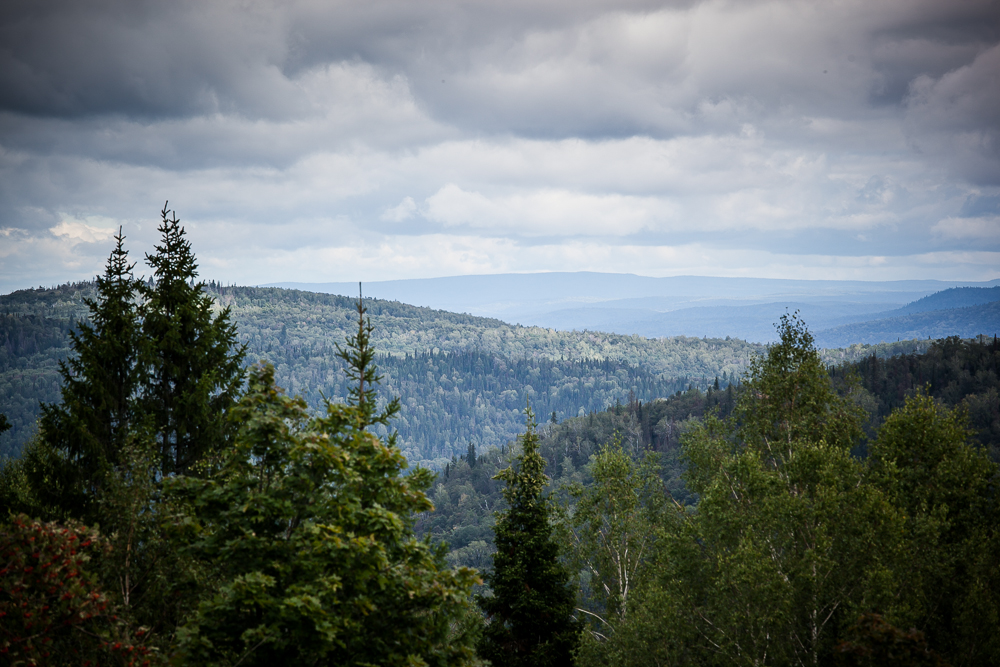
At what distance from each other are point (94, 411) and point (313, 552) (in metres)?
11.7

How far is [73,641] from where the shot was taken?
441 inches

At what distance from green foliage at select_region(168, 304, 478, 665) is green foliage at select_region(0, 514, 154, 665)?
1.19 m

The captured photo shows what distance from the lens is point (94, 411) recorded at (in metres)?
18.7

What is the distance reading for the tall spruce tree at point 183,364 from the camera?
64.4 ft

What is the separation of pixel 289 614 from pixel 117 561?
5052 mm

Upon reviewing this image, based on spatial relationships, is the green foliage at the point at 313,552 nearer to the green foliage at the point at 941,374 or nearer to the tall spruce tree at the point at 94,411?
the tall spruce tree at the point at 94,411

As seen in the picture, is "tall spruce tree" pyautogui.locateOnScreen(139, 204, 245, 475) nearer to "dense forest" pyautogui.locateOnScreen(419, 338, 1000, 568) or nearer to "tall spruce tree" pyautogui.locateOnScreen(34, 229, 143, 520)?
"tall spruce tree" pyautogui.locateOnScreen(34, 229, 143, 520)

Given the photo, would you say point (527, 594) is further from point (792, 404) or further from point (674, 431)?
point (674, 431)

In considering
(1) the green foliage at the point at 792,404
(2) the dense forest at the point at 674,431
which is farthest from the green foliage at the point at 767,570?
(2) the dense forest at the point at 674,431

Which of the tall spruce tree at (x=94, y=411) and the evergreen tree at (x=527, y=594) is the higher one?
the tall spruce tree at (x=94, y=411)

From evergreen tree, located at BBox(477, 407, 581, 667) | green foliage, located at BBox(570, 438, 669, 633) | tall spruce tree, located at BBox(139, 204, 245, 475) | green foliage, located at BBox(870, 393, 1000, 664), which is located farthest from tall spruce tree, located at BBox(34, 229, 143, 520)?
green foliage, located at BBox(870, 393, 1000, 664)

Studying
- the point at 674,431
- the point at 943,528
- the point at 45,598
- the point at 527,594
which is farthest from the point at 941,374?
the point at 45,598

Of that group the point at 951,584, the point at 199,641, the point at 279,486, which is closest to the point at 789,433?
the point at 951,584

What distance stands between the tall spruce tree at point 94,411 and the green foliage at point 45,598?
7.17 m
